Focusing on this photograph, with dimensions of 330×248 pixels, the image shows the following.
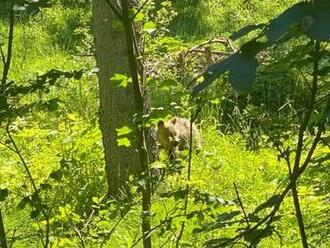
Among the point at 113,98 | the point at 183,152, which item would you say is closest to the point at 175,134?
the point at 113,98

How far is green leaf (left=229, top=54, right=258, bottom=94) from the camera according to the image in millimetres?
853

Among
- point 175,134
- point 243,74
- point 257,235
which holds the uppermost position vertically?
point 243,74

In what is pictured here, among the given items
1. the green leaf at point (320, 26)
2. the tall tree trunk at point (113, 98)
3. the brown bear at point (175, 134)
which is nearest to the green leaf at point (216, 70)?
the green leaf at point (320, 26)

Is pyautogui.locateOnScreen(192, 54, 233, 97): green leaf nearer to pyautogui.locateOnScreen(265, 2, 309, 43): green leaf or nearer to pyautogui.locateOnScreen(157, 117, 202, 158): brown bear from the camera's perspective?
pyautogui.locateOnScreen(265, 2, 309, 43): green leaf

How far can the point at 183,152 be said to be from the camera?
2607mm

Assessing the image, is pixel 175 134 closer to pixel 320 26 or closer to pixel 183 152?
pixel 183 152

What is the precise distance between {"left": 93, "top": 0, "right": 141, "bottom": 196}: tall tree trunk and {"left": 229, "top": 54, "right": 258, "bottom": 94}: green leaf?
165 inches

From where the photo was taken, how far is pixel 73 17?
12.9 meters

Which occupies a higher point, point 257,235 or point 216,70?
point 216,70

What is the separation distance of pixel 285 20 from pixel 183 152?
5.79 ft

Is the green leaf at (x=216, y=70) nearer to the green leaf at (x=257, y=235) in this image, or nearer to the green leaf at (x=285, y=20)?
the green leaf at (x=285, y=20)

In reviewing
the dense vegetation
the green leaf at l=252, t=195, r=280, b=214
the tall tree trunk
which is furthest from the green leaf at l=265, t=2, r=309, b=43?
the tall tree trunk

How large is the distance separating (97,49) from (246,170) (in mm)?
1486

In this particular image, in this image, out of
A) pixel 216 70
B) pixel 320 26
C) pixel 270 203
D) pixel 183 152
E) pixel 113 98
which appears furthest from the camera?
pixel 113 98
